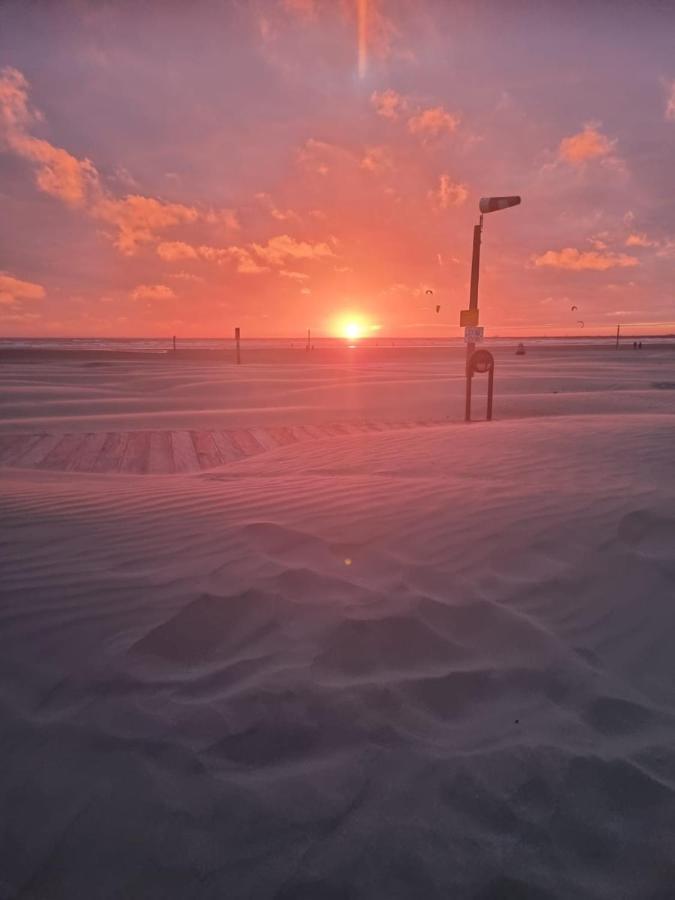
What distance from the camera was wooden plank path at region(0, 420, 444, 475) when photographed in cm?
701

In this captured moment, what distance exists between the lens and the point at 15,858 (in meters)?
1.57

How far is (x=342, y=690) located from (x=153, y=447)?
6.76 meters

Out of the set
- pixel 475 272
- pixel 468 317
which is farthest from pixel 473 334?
pixel 475 272

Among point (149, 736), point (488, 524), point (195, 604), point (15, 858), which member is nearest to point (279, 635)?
point (195, 604)

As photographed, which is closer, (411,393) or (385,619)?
(385,619)

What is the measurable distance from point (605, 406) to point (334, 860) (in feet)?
44.8

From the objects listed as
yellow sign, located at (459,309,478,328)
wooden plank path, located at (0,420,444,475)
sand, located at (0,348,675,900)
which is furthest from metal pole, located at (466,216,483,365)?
sand, located at (0,348,675,900)

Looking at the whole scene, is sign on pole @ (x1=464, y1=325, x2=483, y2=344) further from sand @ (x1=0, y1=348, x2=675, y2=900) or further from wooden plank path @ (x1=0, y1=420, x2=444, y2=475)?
sand @ (x1=0, y1=348, x2=675, y2=900)

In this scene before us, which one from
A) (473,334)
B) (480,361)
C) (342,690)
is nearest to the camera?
(342,690)

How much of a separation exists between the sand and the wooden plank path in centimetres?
213

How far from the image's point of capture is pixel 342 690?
223cm

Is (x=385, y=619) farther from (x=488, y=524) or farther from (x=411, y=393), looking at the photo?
(x=411, y=393)

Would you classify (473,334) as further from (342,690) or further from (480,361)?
(342,690)

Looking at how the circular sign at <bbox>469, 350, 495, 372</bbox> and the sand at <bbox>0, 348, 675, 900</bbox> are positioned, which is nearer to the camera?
the sand at <bbox>0, 348, 675, 900</bbox>
